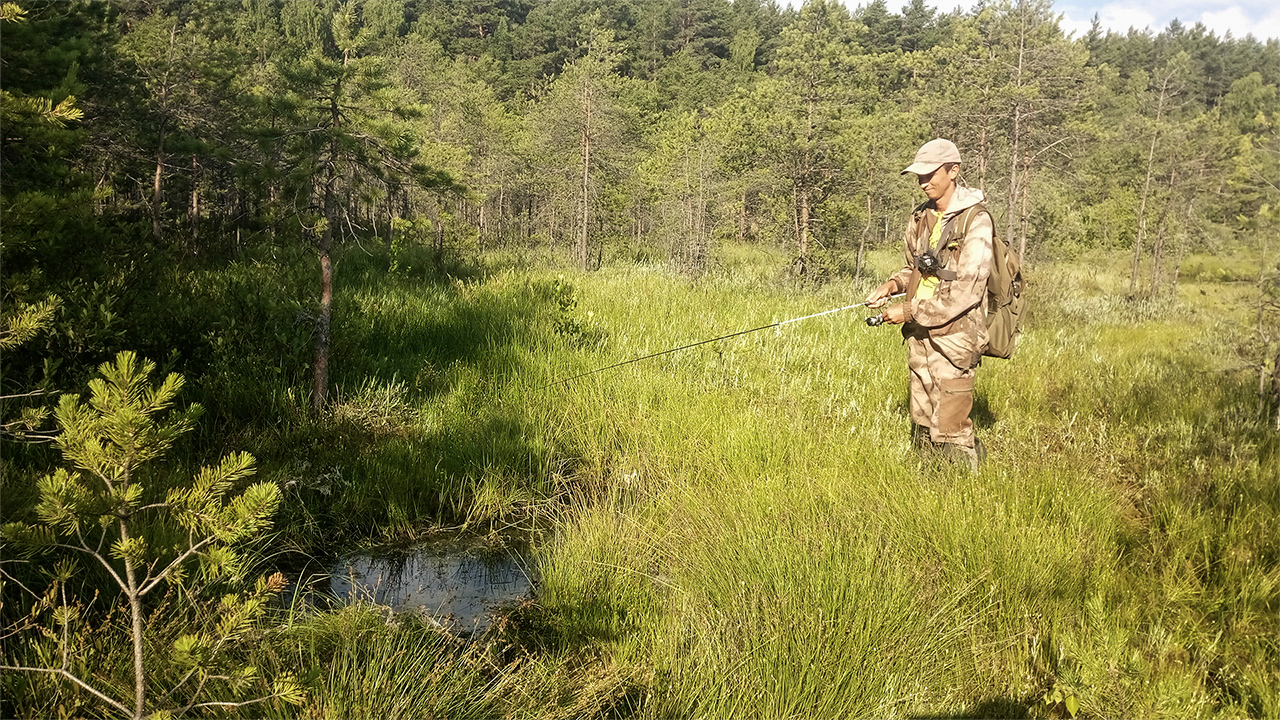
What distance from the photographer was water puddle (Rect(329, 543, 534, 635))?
11.3 ft

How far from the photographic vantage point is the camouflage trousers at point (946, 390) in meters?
4.49

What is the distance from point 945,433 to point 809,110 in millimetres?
13387

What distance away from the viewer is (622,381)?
6117mm

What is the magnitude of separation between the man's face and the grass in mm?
1689

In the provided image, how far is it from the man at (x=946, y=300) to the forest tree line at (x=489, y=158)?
343cm

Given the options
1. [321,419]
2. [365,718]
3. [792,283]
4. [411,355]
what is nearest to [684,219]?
[792,283]

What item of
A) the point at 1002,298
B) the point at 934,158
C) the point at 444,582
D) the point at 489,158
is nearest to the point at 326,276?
the point at 444,582

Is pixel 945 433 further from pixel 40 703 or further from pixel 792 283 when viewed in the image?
pixel 792 283

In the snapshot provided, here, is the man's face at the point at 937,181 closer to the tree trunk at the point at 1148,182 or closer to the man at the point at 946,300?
the man at the point at 946,300

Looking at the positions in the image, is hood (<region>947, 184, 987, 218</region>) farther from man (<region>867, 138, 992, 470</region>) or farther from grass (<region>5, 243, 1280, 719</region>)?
grass (<region>5, 243, 1280, 719</region>)

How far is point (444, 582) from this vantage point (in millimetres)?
3748

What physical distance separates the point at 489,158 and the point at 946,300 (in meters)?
22.9

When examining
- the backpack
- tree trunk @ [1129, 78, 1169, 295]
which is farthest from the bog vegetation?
tree trunk @ [1129, 78, 1169, 295]

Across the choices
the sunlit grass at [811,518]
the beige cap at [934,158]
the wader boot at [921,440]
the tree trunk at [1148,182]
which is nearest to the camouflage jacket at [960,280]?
the beige cap at [934,158]
